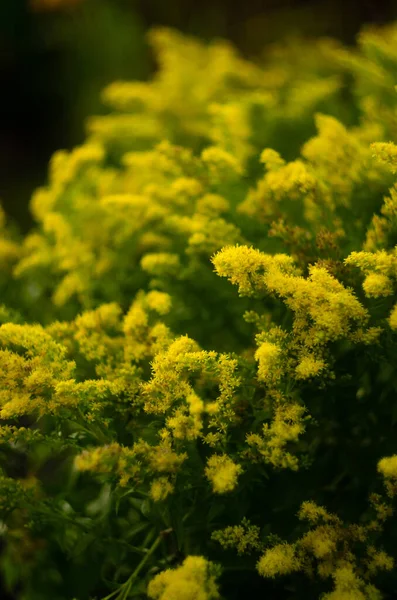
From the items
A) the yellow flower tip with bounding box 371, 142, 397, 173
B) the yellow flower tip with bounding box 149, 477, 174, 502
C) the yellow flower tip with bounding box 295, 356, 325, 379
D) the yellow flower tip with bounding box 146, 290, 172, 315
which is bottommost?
the yellow flower tip with bounding box 149, 477, 174, 502

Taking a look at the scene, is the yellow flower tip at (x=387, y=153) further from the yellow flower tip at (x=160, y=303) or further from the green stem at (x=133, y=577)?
the green stem at (x=133, y=577)

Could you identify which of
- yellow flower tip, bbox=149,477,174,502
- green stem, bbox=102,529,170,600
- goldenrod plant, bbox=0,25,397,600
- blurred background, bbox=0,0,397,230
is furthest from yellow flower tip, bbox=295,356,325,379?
blurred background, bbox=0,0,397,230

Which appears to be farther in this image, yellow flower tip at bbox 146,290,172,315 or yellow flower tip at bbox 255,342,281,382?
yellow flower tip at bbox 146,290,172,315

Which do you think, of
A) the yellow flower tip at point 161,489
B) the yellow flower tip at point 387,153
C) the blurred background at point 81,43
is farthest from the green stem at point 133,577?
the blurred background at point 81,43

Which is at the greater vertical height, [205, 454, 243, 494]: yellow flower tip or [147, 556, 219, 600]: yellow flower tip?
[205, 454, 243, 494]: yellow flower tip

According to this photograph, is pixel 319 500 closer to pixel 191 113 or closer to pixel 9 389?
pixel 9 389

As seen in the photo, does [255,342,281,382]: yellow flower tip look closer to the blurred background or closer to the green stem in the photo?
the green stem

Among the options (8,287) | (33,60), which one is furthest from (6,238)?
(33,60)
